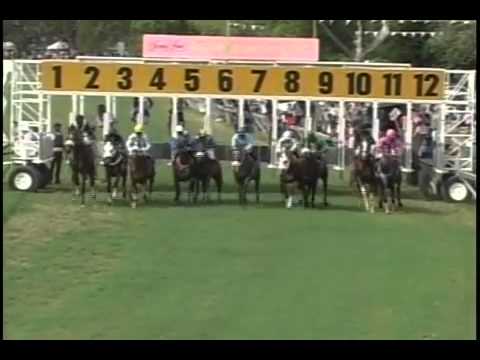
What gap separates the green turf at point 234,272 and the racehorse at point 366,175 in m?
0.28

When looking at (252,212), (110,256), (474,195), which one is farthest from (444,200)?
(110,256)

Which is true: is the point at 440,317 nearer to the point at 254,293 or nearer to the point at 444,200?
the point at 254,293

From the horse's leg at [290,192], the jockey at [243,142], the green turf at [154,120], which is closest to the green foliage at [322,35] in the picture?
the green turf at [154,120]

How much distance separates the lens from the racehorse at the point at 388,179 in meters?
21.0

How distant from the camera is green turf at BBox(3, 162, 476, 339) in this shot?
1080 cm

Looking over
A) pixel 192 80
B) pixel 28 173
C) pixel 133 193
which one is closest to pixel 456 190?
pixel 192 80

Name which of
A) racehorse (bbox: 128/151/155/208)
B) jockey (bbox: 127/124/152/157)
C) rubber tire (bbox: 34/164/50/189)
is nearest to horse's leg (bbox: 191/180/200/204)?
racehorse (bbox: 128/151/155/208)

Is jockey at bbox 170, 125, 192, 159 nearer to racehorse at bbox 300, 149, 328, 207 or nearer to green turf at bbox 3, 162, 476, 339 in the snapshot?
green turf at bbox 3, 162, 476, 339

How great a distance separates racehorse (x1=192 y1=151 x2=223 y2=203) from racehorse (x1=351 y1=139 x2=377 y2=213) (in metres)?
2.60

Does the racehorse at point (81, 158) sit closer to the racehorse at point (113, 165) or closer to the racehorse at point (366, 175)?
the racehorse at point (113, 165)

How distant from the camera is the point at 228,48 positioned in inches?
965

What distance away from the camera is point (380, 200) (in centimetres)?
2133

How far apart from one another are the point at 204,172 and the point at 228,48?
393 centimetres

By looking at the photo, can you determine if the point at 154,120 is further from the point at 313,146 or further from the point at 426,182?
the point at 313,146
